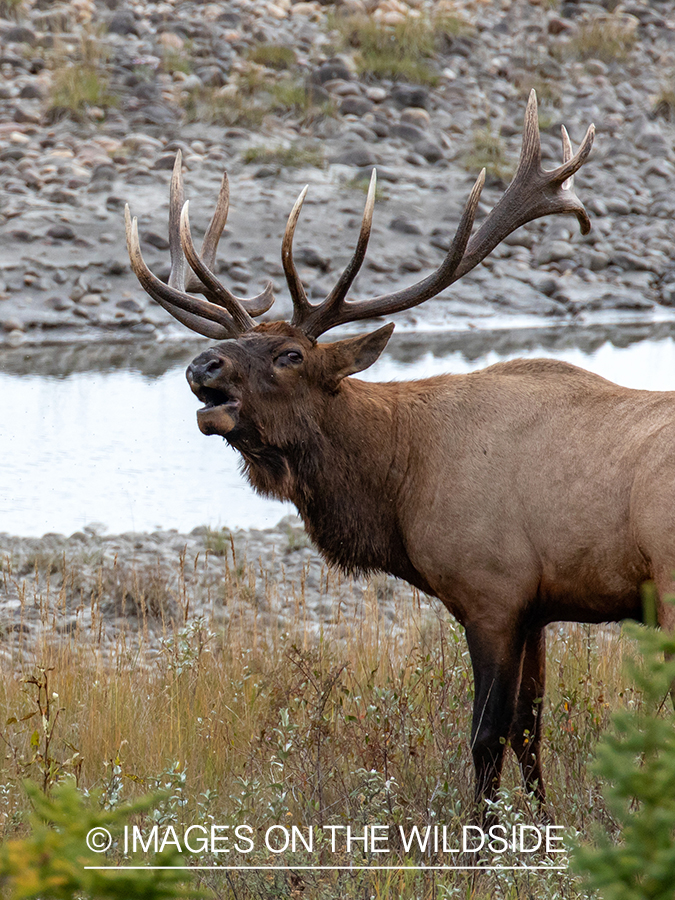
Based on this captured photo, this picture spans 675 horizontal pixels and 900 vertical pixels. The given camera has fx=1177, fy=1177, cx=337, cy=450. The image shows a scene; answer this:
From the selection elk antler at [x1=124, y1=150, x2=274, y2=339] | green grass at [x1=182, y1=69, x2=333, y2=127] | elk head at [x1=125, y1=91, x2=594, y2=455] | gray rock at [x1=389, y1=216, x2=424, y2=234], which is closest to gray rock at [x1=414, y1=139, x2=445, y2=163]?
green grass at [x1=182, y1=69, x2=333, y2=127]

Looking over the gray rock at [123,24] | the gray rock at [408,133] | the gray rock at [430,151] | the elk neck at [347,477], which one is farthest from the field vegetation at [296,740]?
the gray rock at [123,24]

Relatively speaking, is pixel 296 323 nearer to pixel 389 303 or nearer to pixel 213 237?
pixel 389 303

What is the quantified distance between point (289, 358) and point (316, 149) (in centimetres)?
1291

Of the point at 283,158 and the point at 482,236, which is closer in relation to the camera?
the point at 482,236

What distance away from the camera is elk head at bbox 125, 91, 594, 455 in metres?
4.54

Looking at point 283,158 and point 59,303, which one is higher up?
point 283,158

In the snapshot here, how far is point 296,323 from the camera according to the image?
16.0ft

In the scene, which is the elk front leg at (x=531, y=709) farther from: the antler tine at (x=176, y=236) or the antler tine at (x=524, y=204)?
the antler tine at (x=176, y=236)

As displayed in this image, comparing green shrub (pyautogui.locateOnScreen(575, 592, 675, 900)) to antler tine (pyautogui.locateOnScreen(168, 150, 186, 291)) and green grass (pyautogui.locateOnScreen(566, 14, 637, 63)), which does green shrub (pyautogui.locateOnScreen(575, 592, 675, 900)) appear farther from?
green grass (pyautogui.locateOnScreen(566, 14, 637, 63))

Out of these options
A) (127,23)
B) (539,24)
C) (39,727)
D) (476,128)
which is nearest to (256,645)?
(39,727)

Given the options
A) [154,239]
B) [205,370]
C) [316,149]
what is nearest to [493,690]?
[205,370]

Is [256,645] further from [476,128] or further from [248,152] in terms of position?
[476,128]

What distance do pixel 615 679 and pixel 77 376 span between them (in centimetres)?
856

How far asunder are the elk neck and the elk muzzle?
0.19 metres
